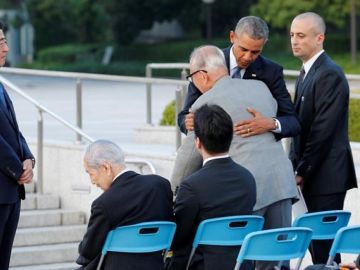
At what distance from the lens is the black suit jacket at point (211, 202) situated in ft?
20.2

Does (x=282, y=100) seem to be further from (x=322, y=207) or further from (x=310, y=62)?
(x=322, y=207)

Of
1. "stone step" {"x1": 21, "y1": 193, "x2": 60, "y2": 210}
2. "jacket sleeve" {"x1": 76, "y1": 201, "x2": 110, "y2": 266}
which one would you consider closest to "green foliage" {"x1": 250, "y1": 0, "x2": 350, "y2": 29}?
"stone step" {"x1": 21, "y1": 193, "x2": 60, "y2": 210}

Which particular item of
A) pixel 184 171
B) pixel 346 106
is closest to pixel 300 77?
pixel 346 106

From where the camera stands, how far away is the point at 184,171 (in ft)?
21.9

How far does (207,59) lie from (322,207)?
1470 mm

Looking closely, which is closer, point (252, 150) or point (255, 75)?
point (252, 150)

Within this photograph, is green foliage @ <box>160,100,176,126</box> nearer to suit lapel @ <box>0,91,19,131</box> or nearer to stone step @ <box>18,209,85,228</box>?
stone step @ <box>18,209,85,228</box>

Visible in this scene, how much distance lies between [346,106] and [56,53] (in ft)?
137

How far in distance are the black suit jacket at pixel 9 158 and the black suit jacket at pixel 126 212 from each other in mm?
1093

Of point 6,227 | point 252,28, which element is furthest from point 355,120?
point 6,227

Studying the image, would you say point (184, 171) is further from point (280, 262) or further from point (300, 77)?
point (300, 77)

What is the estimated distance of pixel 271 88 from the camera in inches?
281

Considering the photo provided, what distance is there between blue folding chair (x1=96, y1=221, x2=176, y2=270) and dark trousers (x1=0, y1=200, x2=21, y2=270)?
49.3 inches

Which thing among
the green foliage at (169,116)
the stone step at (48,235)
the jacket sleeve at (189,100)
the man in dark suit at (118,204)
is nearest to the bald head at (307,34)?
the jacket sleeve at (189,100)
